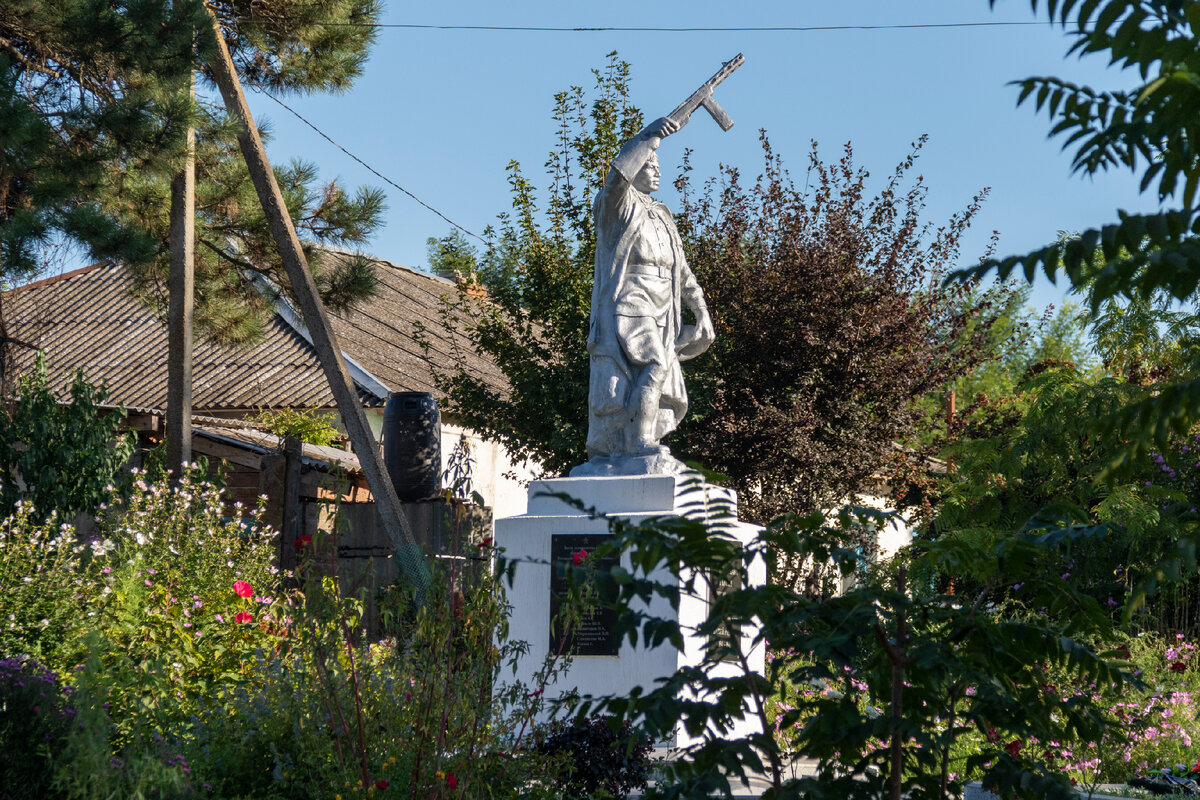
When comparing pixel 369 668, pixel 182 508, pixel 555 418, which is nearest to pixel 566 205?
pixel 555 418

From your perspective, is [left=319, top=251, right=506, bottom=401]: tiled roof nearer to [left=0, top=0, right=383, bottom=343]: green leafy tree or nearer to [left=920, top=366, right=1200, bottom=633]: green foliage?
[left=0, top=0, right=383, bottom=343]: green leafy tree

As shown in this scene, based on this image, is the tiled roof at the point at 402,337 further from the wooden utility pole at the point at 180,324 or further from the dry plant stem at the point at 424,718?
the dry plant stem at the point at 424,718

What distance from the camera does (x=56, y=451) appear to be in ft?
33.6

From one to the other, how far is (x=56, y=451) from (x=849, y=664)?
9.38m

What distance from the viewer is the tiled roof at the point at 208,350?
1883cm

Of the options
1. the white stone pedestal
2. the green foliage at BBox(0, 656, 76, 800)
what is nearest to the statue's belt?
the white stone pedestal

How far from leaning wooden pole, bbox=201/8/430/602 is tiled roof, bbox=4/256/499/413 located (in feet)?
15.4

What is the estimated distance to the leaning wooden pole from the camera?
12875 millimetres

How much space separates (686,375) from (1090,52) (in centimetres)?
1054

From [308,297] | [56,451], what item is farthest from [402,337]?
[56,451]

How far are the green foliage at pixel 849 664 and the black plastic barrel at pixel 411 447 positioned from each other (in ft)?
40.9

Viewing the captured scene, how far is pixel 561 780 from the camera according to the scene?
526 cm

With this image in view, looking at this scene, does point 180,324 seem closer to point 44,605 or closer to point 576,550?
point 44,605

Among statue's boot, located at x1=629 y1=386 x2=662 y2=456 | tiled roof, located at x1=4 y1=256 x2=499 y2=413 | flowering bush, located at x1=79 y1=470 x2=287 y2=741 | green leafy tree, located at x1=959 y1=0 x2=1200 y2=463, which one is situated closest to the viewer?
green leafy tree, located at x1=959 y1=0 x2=1200 y2=463
